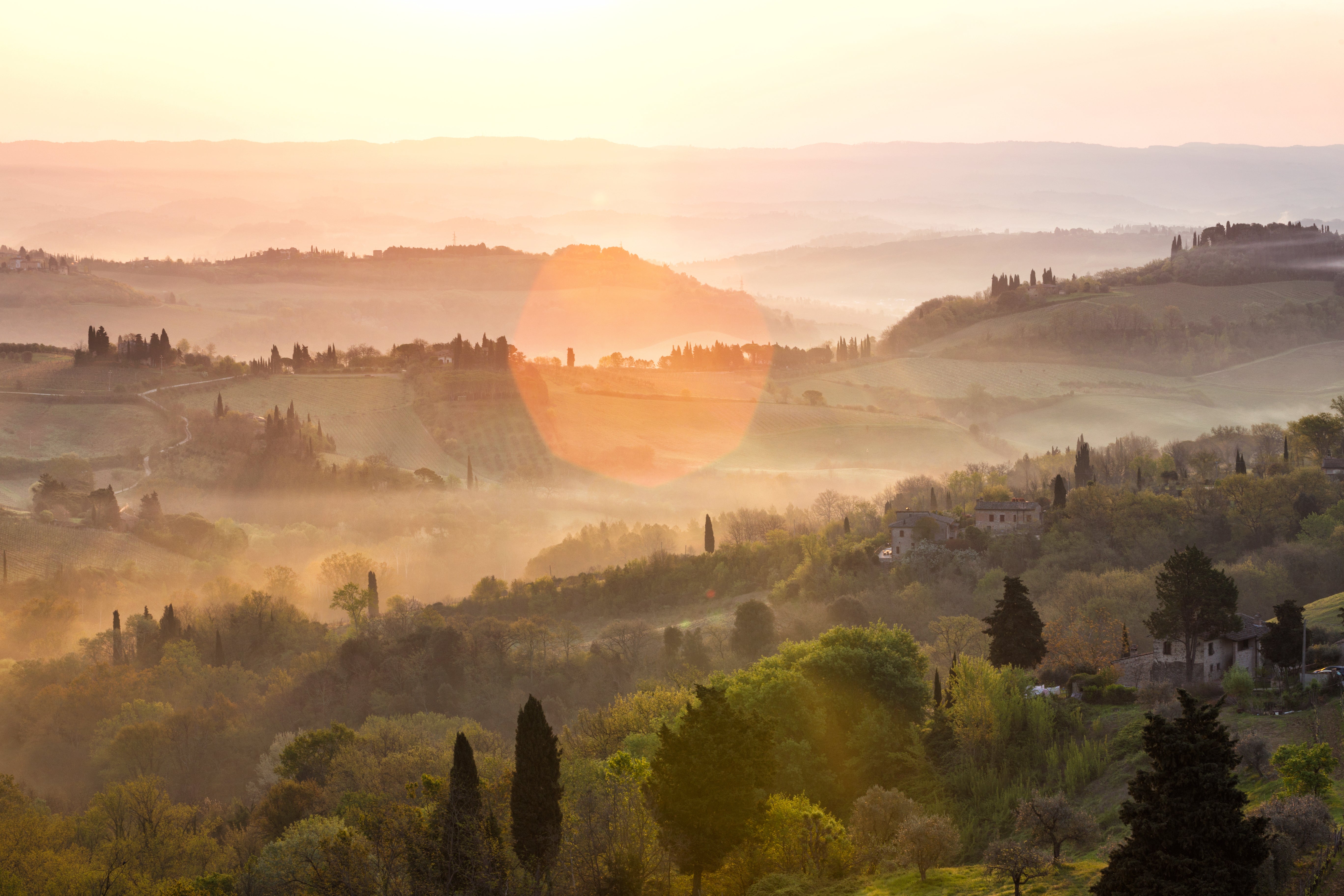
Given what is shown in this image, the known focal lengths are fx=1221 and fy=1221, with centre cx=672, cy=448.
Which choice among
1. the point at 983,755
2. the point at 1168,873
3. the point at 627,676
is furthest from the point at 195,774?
the point at 1168,873

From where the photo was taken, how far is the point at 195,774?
87375 millimetres

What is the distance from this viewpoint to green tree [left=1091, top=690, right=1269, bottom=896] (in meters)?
32.7

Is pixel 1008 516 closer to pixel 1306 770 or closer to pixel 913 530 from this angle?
pixel 913 530

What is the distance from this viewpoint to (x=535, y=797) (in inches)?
1857

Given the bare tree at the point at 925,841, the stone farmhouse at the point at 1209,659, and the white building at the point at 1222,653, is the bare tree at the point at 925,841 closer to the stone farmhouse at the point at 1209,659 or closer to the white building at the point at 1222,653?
the stone farmhouse at the point at 1209,659

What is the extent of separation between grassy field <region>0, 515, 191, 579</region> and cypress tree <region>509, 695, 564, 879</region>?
138119 millimetres

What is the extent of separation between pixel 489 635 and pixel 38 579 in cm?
8693

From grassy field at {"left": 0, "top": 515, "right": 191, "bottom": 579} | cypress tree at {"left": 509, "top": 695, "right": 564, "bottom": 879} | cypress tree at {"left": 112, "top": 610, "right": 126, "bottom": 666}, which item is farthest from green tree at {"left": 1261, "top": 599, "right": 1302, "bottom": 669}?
grassy field at {"left": 0, "top": 515, "right": 191, "bottom": 579}

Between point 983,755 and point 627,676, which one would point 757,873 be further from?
point 627,676

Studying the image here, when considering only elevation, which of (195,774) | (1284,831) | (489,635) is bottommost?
(195,774)

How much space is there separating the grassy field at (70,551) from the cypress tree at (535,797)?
138119 mm

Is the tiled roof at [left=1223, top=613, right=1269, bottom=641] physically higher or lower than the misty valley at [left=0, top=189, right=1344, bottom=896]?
higher

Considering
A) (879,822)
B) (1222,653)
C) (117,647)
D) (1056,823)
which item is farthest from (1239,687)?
(117,647)

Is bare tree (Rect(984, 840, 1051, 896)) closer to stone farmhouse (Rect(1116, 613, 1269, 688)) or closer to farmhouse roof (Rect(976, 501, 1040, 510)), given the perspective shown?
stone farmhouse (Rect(1116, 613, 1269, 688))
